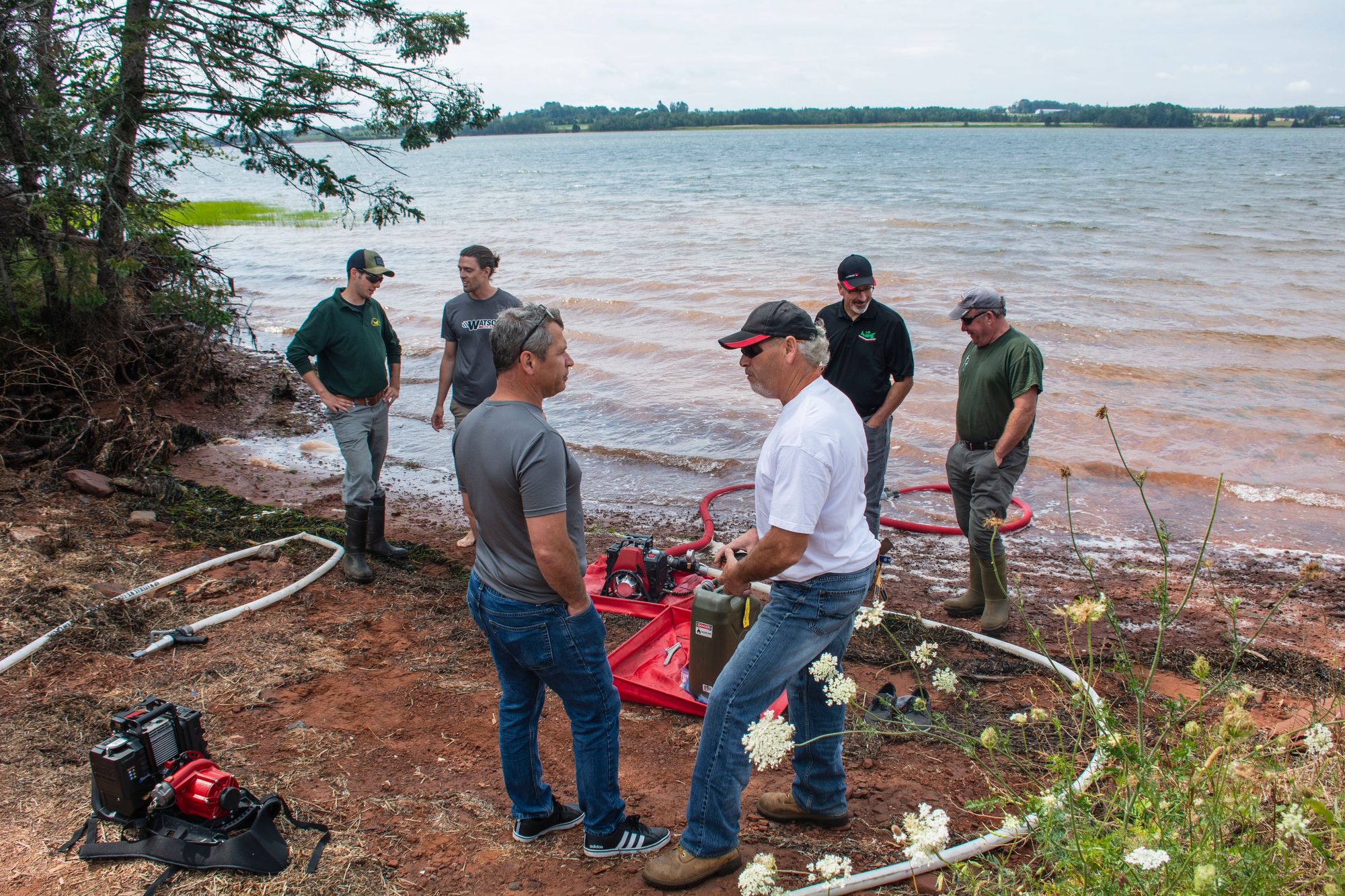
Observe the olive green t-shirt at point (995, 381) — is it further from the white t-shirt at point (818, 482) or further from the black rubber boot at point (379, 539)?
the black rubber boot at point (379, 539)

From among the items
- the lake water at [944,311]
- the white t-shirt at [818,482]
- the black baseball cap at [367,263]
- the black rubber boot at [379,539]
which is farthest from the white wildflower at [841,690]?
the lake water at [944,311]

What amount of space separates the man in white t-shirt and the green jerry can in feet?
3.28

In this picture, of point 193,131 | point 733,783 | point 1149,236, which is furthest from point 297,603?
point 1149,236

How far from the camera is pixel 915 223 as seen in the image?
3073 centimetres

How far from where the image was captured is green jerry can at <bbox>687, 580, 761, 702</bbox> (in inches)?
167

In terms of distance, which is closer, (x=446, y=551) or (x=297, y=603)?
(x=297, y=603)

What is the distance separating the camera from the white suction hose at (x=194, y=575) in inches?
179

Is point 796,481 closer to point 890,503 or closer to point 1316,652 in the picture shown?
point 1316,652

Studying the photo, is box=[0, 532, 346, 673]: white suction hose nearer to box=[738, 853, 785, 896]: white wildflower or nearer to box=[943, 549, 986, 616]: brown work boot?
box=[738, 853, 785, 896]: white wildflower

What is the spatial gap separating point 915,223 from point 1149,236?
289 inches

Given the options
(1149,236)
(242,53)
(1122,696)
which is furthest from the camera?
(1149,236)

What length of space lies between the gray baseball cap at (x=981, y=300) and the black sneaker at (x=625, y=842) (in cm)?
335

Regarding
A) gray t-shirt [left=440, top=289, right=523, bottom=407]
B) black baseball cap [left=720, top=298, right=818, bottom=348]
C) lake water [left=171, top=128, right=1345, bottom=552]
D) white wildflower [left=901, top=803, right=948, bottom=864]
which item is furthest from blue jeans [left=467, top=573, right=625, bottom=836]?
lake water [left=171, top=128, right=1345, bottom=552]

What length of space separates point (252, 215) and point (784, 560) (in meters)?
42.5
